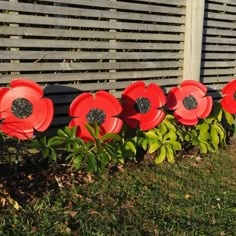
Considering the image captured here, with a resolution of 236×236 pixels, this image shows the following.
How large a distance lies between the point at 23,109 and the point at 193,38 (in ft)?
8.62

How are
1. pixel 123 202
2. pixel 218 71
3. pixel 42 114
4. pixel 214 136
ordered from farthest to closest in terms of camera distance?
1. pixel 218 71
2. pixel 214 136
3. pixel 42 114
4. pixel 123 202

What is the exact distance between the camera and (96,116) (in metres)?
4.66

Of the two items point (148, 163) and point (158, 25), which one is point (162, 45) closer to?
point (158, 25)

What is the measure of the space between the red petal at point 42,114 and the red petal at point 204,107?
6.48 ft

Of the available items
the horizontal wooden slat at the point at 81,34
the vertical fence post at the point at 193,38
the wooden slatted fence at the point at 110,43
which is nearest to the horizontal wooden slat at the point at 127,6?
the wooden slatted fence at the point at 110,43

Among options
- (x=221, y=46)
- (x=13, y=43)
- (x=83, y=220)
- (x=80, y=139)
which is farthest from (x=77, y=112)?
(x=221, y=46)

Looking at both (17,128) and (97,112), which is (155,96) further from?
(17,128)

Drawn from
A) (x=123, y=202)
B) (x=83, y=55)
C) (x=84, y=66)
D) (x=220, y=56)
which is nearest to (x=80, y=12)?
(x=83, y=55)

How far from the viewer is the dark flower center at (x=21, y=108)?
4254 millimetres

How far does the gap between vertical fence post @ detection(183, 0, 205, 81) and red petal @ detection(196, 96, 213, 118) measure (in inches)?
24.6

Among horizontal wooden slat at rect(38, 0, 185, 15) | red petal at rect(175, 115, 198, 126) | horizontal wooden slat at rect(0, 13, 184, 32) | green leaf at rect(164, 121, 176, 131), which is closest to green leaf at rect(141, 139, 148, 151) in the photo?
green leaf at rect(164, 121, 176, 131)

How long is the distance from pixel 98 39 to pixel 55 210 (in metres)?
2.12

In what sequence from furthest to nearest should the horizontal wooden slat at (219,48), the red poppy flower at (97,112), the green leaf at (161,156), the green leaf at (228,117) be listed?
1. the horizontal wooden slat at (219,48)
2. the green leaf at (228,117)
3. the green leaf at (161,156)
4. the red poppy flower at (97,112)

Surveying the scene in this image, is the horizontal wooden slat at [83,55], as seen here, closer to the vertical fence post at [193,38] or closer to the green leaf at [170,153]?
the vertical fence post at [193,38]
